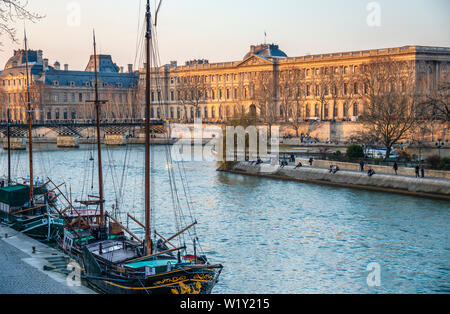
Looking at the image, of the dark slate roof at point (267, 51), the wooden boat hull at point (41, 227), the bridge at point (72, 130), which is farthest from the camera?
the dark slate roof at point (267, 51)

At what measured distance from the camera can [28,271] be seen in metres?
20.7

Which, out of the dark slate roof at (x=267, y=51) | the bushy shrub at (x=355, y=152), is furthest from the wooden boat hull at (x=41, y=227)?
the dark slate roof at (x=267, y=51)

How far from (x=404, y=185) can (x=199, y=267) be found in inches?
977

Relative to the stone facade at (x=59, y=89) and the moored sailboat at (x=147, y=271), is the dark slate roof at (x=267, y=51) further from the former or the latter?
the moored sailboat at (x=147, y=271)

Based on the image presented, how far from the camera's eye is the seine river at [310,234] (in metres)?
22.6

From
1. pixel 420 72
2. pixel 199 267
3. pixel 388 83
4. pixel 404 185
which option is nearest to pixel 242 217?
pixel 404 185

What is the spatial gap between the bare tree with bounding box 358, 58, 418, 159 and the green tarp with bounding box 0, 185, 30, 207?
28.7 meters

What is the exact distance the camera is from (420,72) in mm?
88625

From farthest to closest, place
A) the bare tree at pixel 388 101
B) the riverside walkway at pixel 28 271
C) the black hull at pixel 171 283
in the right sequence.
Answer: the bare tree at pixel 388 101 < the black hull at pixel 171 283 < the riverside walkway at pixel 28 271

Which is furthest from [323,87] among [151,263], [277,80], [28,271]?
[28,271]

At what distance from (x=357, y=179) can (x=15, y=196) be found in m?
23.4

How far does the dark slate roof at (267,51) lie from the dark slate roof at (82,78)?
79.6 feet

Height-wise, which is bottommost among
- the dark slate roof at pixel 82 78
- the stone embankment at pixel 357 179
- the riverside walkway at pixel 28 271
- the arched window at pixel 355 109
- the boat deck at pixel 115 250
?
the riverside walkway at pixel 28 271

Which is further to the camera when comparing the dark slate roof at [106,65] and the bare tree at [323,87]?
the dark slate roof at [106,65]
